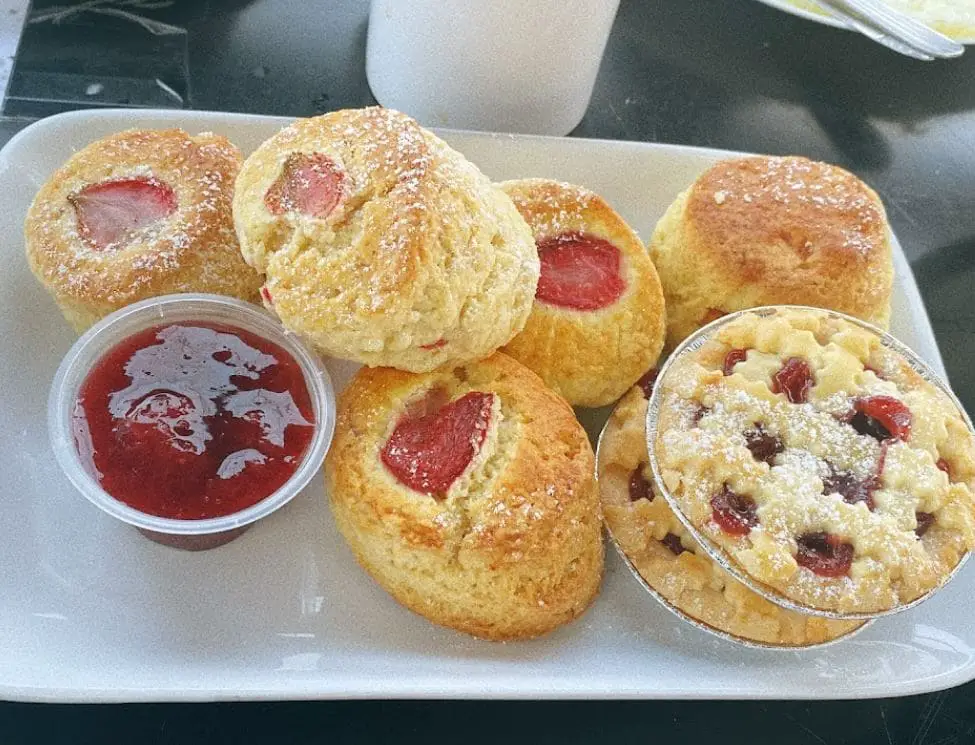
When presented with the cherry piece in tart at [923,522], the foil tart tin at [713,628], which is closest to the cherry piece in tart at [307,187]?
the foil tart tin at [713,628]

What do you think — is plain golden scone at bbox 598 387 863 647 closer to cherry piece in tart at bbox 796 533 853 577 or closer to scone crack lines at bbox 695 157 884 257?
cherry piece in tart at bbox 796 533 853 577

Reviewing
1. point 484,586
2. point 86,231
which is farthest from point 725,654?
point 86,231

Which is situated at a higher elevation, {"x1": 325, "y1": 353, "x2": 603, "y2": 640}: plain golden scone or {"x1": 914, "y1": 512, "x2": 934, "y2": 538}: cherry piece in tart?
{"x1": 914, "y1": 512, "x2": 934, "y2": 538}: cherry piece in tart

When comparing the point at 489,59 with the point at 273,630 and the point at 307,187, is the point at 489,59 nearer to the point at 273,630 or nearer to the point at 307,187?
the point at 307,187

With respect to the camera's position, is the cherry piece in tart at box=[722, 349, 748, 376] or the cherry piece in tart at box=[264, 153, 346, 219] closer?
the cherry piece in tart at box=[264, 153, 346, 219]

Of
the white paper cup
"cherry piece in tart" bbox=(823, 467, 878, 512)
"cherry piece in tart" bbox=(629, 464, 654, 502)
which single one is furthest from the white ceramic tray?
the white paper cup

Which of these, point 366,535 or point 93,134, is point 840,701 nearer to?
point 366,535
